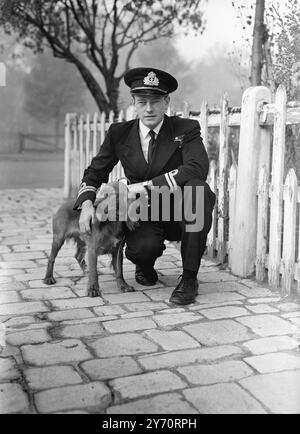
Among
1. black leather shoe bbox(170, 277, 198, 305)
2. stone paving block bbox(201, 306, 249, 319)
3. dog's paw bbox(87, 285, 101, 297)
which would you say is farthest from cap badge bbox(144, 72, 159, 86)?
stone paving block bbox(201, 306, 249, 319)

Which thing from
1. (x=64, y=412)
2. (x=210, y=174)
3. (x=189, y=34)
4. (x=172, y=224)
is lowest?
(x=64, y=412)

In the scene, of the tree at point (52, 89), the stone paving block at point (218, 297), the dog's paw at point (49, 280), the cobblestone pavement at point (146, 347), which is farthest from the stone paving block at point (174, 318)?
the tree at point (52, 89)

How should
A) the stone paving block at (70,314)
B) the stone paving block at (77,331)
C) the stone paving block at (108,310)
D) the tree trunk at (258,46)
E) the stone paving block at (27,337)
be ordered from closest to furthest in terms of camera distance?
the stone paving block at (27,337) → the stone paving block at (77,331) → the stone paving block at (70,314) → the stone paving block at (108,310) → the tree trunk at (258,46)

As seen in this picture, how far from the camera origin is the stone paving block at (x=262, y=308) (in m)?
3.85

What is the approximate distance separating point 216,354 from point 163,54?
13.6 metres

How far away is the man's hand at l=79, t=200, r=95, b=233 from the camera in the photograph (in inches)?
160

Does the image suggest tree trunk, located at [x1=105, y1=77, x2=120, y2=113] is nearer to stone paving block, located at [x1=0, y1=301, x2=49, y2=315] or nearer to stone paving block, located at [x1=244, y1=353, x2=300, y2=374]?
stone paving block, located at [x1=0, y1=301, x2=49, y2=315]

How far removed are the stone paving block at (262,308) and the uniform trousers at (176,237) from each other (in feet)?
1.58

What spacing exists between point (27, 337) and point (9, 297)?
0.91 metres

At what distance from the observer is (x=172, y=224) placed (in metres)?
4.39

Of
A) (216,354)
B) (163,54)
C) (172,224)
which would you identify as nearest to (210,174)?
(172,224)

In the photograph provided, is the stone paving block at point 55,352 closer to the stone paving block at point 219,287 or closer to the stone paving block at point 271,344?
the stone paving block at point 271,344

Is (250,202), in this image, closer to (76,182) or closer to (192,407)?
(192,407)

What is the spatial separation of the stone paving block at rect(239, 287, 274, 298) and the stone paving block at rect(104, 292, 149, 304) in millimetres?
765
